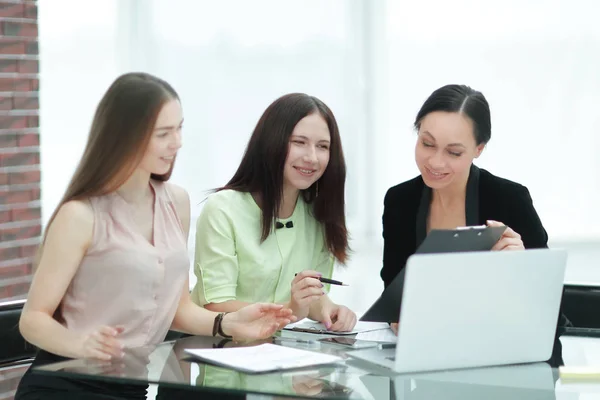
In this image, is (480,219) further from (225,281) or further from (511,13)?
(511,13)

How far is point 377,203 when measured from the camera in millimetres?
5387

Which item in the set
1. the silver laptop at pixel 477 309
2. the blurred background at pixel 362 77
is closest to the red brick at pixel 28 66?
the blurred background at pixel 362 77

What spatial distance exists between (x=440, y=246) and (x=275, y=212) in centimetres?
91

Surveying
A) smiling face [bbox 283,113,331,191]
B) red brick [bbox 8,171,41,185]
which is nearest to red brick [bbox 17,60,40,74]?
red brick [bbox 8,171,41,185]

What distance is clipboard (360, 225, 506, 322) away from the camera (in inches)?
81.4

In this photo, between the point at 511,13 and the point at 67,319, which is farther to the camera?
the point at 511,13

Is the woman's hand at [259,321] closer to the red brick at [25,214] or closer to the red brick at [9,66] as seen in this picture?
the red brick at [25,214]

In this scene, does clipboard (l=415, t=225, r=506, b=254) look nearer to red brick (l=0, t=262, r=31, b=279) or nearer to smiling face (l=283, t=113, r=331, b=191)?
smiling face (l=283, t=113, r=331, b=191)

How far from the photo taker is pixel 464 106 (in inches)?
112

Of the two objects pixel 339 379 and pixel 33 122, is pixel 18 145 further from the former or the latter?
pixel 339 379

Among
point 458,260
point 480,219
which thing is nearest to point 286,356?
point 458,260

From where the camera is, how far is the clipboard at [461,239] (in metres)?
2.06

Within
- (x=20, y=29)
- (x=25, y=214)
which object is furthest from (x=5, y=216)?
(x=20, y=29)

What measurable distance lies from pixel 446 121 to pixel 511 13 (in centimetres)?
258
